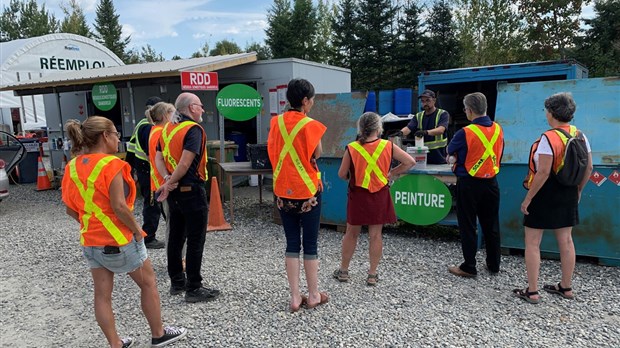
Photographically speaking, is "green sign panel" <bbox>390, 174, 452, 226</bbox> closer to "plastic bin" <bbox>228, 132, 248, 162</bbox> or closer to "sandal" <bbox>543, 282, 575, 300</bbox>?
"sandal" <bbox>543, 282, 575, 300</bbox>

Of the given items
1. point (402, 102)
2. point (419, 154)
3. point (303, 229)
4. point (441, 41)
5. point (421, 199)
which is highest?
point (441, 41)

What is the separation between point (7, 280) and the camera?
179 inches

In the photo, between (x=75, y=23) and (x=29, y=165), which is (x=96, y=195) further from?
(x=75, y=23)

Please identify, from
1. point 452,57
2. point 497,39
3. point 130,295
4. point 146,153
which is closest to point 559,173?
point 130,295

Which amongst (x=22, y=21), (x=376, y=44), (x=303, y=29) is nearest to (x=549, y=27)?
(x=376, y=44)

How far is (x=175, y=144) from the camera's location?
3527mm

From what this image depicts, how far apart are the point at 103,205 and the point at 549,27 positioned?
2411cm

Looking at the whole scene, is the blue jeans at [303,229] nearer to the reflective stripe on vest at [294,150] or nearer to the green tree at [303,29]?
the reflective stripe on vest at [294,150]

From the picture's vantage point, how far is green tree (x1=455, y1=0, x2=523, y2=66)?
69.9ft

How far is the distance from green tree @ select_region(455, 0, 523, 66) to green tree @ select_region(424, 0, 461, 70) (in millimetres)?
1061

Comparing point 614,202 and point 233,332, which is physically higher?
point 614,202

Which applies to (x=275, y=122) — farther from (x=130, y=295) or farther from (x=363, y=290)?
(x=130, y=295)

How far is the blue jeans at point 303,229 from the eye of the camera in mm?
3350

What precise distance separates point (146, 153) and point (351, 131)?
8.47 ft
